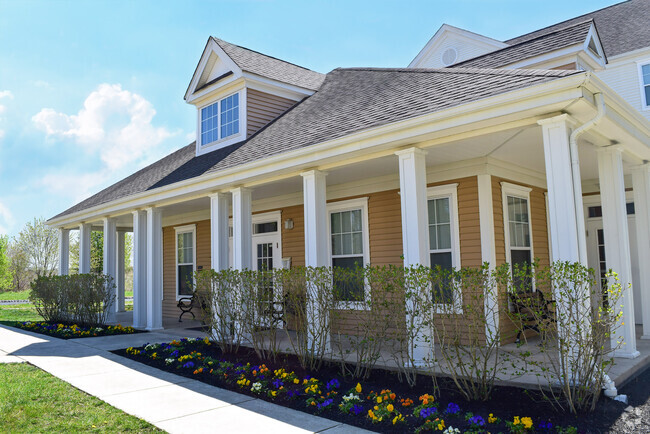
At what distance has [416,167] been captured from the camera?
6004 mm

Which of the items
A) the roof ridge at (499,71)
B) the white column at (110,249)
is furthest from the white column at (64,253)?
the roof ridge at (499,71)

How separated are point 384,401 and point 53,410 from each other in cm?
330

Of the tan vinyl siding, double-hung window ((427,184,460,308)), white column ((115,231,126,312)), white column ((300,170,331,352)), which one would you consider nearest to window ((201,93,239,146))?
the tan vinyl siding

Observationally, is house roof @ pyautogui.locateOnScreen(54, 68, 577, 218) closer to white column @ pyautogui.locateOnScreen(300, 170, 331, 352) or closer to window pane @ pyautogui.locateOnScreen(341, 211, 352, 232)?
white column @ pyautogui.locateOnScreen(300, 170, 331, 352)

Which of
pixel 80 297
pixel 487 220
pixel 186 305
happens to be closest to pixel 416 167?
pixel 487 220

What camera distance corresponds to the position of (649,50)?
11555mm

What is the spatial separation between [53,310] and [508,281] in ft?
40.4

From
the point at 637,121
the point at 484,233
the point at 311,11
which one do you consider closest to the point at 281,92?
the point at 311,11

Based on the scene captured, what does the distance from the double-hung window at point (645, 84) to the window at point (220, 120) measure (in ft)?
32.4

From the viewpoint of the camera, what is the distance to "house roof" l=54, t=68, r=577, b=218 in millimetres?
5660

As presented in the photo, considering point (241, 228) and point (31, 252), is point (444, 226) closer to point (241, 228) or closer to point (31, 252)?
point (241, 228)

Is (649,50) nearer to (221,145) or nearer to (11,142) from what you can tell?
(221,145)

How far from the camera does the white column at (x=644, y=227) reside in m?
7.35

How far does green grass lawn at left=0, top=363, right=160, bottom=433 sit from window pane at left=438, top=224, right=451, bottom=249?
5.25 metres
